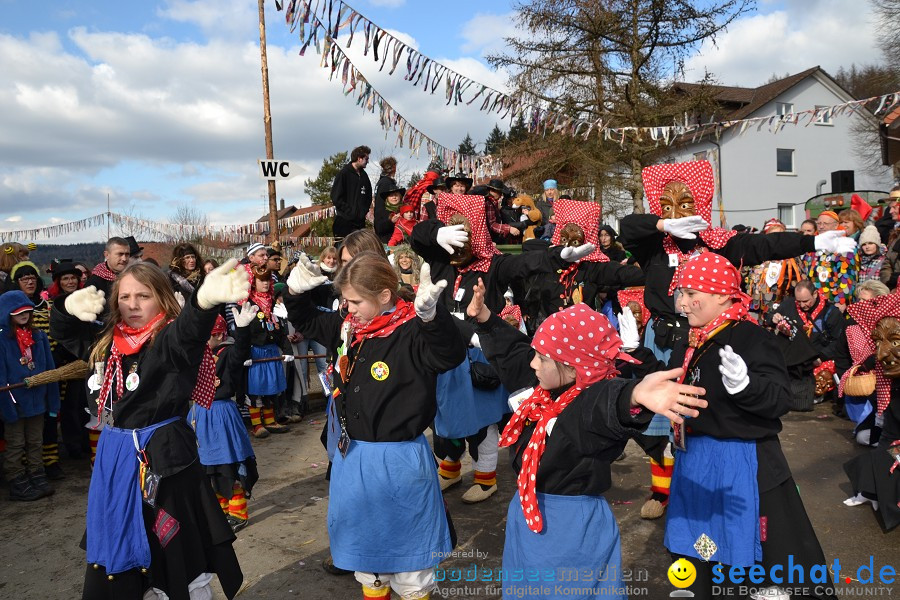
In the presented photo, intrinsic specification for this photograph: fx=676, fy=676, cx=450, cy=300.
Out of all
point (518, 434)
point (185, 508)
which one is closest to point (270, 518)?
point (185, 508)

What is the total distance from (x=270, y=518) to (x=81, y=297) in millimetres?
2591

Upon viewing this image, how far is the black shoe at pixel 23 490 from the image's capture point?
5.95m

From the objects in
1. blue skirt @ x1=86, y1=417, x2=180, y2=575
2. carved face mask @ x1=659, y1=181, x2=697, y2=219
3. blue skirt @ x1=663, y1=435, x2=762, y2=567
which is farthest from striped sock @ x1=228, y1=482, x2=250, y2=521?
carved face mask @ x1=659, y1=181, x2=697, y2=219

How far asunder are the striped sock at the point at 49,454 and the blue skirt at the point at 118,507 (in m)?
4.24

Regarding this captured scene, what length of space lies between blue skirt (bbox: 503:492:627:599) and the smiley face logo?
0.86 metres

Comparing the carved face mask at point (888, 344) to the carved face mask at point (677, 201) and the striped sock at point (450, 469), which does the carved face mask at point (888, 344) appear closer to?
the carved face mask at point (677, 201)

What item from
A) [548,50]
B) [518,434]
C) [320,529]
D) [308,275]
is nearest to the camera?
[518,434]

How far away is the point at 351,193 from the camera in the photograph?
8.23 meters

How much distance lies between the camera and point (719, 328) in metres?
3.26

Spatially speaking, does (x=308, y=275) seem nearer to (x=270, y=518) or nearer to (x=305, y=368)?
(x=270, y=518)

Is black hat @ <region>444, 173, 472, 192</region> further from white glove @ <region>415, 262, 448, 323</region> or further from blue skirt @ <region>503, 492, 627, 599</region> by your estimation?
blue skirt @ <region>503, 492, 627, 599</region>

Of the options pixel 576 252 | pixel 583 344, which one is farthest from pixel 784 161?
pixel 583 344

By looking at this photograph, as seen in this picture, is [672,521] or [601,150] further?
[601,150]

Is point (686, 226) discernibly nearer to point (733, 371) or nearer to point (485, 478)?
point (733, 371)
